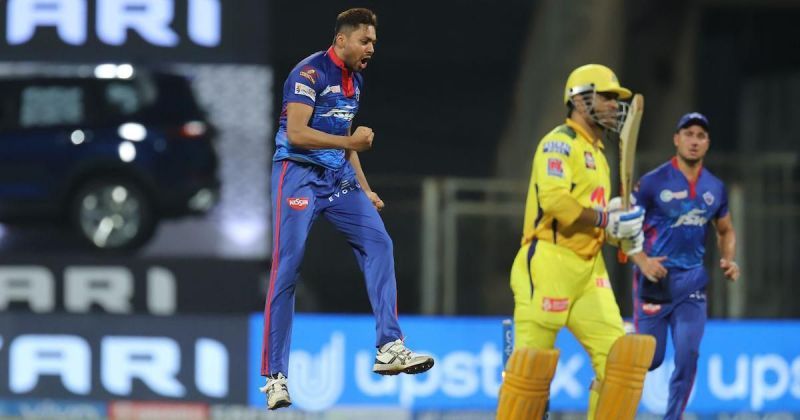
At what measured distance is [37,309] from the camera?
44.3 ft

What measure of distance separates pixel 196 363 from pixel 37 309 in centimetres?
129

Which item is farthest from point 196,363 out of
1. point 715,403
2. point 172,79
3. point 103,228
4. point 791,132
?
point 791,132

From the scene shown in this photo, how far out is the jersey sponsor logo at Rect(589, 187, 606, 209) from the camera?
8641 mm

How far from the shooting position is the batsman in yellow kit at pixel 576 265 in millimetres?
8422

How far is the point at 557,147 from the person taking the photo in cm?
851

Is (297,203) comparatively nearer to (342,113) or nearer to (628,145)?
(342,113)

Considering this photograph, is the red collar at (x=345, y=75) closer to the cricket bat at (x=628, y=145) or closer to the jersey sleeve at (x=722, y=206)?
the cricket bat at (x=628, y=145)

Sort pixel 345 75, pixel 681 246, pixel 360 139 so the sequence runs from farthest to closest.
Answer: pixel 681 246 < pixel 345 75 < pixel 360 139

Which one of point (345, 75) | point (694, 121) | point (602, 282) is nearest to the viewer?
point (345, 75)

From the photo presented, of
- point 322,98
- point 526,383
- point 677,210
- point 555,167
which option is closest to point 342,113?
point 322,98

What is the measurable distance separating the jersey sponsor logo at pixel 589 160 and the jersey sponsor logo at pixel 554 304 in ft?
2.15

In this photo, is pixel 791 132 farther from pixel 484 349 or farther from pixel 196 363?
pixel 196 363

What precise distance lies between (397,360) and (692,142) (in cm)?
288

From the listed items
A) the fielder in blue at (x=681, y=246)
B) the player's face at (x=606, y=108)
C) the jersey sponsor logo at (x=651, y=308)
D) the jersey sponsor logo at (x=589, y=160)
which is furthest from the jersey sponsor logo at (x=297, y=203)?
the jersey sponsor logo at (x=651, y=308)
